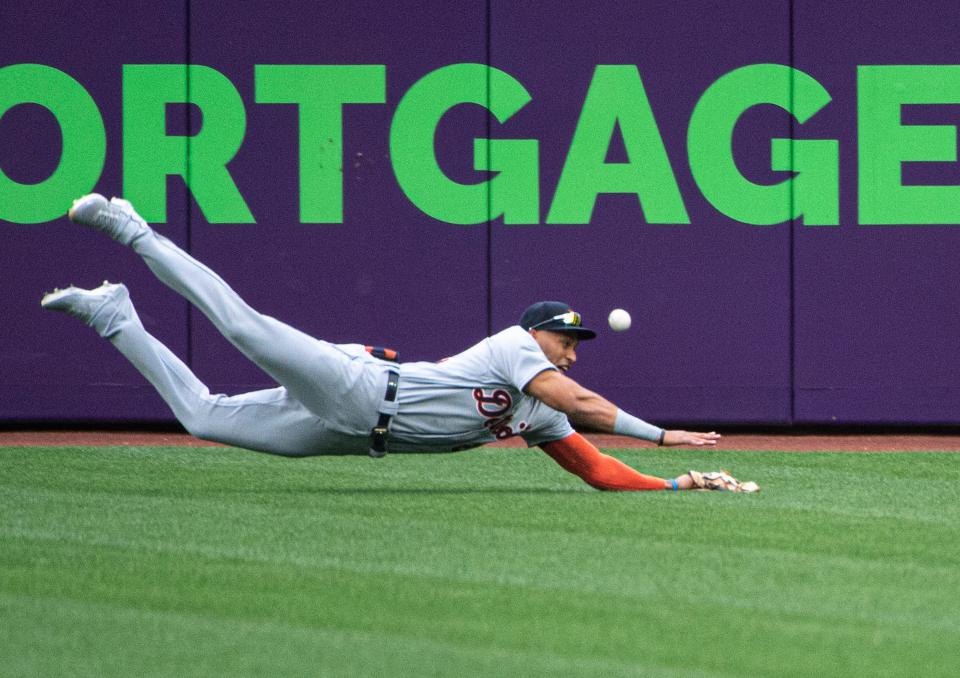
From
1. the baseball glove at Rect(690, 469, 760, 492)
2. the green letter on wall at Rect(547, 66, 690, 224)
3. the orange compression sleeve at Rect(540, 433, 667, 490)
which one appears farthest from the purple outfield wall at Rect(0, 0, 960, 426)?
the orange compression sleeve at Rect(540, 433, 667, 490)

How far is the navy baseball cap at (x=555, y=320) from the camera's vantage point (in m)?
8.30

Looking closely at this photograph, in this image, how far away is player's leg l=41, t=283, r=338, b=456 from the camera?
8180 mm

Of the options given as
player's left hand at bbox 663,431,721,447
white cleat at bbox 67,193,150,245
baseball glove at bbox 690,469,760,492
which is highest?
white cleat at bbox 67,193,150,245

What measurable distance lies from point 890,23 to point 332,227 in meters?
4.32

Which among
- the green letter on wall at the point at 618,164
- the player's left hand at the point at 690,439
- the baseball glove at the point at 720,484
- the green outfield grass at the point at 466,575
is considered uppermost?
the green letter on wall at the point at 618,164

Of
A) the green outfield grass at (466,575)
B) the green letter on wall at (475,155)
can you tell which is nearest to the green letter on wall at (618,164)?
the green letter on wall at (475,155)

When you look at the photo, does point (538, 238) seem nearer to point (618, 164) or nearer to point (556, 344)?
point (618, 164)

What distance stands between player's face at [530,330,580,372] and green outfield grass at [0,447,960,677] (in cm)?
69

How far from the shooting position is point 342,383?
26.0 ft

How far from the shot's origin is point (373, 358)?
819cm

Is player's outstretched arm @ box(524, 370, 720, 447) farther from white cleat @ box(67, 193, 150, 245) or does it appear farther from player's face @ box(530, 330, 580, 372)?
white cleat @ box(67, 193, 150, 245)

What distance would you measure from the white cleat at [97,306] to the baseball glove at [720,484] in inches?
117

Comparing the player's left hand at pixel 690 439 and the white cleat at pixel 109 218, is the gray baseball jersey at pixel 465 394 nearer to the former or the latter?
the player's left hand at pixel 690 439

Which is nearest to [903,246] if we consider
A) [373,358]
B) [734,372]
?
[734,372]
